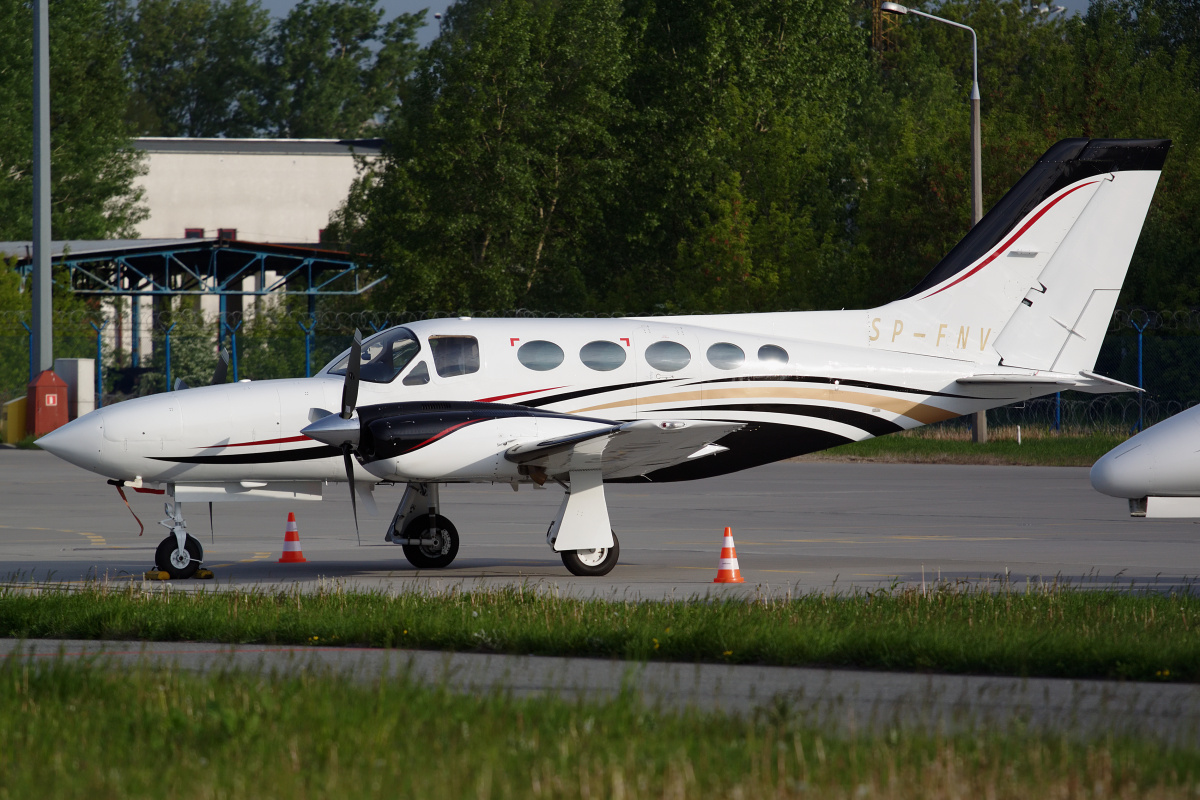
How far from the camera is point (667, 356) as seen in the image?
15133mm

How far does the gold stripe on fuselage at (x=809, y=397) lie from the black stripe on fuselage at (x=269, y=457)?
265 cm

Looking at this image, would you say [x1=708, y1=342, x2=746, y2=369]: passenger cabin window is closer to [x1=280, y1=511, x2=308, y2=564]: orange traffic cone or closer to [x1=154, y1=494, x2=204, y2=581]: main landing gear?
[x1=280, y1=511, x2=308, y2=564]: orange traffic cone

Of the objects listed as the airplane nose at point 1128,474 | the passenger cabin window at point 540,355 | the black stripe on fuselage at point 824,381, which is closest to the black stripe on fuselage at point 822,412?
the black stripe on fuselage at point 824,381

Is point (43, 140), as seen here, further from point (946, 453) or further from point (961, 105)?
point (961, 105)

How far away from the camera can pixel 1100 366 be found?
36406 millimetres

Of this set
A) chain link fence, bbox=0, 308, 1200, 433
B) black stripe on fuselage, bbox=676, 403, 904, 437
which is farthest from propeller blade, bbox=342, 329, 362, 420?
chain link fence, bbox=0, 308, 1200, 433

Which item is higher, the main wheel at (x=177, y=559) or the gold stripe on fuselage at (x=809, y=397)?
the gold stripe on fuselage at (x=809, y=397)

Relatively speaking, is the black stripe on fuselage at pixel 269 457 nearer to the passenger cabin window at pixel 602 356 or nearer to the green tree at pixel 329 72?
the passenger cabin window at pixel 602 356

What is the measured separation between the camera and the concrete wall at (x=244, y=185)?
72500mm

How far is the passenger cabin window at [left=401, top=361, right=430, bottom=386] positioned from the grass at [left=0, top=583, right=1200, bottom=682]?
3.19 m

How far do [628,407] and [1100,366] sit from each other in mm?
24896

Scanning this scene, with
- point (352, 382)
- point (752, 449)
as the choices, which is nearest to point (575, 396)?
point (752, 449)

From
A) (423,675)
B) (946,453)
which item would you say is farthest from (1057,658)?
(946,453)

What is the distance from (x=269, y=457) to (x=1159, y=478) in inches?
328
